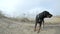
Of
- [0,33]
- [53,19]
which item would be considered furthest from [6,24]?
[53,19]

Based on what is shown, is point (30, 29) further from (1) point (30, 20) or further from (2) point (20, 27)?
(1) point (30, 20)

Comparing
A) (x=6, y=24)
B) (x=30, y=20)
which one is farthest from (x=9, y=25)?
(x=30, y=20)

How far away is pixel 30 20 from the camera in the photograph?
10.1m

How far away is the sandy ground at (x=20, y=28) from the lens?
842 cm

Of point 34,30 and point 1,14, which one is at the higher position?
point 1,14

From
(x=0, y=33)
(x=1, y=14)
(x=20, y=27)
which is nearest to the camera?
(x=0, y=33)

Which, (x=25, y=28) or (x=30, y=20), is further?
(x=30, y=20)

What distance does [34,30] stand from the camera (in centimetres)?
860

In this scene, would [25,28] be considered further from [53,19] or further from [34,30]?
[53,19]

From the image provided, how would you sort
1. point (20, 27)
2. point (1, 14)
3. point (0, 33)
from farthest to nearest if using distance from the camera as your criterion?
point (1, 14), point (20, 27), point (0, 33)

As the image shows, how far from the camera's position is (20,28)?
870 centimetres

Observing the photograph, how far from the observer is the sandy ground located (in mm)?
8423

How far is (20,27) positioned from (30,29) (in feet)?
1.33

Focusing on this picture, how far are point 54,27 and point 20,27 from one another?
4.49 ft
